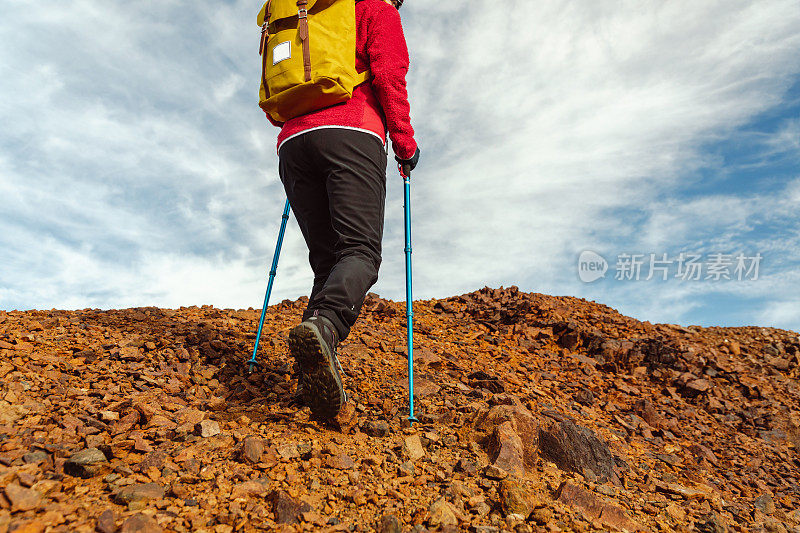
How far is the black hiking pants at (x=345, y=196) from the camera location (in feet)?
12.6

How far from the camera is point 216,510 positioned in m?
2.77

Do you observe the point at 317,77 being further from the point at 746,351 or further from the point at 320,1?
the point at 746,351

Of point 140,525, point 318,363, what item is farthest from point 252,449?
point 140,525

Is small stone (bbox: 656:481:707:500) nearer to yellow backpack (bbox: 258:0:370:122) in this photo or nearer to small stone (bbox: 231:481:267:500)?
small stone (bbox: 231:481:267:500)

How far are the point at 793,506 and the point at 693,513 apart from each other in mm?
2365

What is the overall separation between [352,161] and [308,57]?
859 mm

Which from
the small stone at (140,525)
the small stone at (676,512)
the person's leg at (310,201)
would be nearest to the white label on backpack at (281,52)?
the person's leg at (310,201)

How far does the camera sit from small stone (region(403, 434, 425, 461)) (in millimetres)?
3631

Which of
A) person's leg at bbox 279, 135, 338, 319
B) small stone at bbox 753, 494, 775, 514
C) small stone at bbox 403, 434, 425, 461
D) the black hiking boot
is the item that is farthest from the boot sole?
small stone at bbox 753, 494, 775, 514

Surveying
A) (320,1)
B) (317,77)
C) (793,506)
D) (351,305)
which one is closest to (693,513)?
(793,506)

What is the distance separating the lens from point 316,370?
3553mm

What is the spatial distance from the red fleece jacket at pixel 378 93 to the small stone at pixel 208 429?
7.60ft

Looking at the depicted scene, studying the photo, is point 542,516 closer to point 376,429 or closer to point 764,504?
point 376,429

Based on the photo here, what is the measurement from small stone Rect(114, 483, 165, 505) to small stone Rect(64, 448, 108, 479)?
0.98 feet
